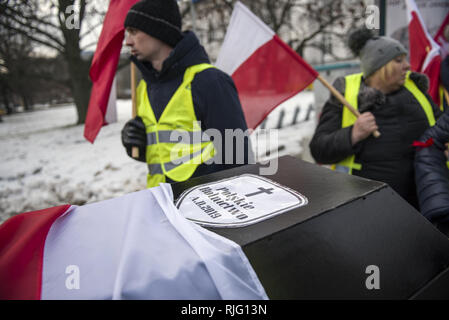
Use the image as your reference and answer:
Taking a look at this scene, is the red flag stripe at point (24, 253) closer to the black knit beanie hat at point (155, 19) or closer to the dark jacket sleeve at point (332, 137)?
the black knit beanie hat at point (155, 19)

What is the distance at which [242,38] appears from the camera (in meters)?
2.49

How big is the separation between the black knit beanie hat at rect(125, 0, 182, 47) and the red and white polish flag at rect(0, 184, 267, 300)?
4.75 ft

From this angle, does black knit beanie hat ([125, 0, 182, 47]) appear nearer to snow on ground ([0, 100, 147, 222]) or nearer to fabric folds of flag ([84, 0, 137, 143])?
fabric folds of flag ([84, 0, 137, 143])

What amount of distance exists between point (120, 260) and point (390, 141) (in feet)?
6.08

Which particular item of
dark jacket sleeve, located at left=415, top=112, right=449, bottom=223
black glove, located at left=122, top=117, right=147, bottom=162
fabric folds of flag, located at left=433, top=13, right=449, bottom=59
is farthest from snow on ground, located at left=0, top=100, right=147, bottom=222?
fabric folds of flag, located at left=433, top=13, right=449, bottom=59

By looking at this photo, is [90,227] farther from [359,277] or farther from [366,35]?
[366,35]

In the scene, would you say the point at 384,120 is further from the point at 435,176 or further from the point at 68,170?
the point at 68,170

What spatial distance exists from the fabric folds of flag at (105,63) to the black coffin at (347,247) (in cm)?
163

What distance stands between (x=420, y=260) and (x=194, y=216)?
65 cm

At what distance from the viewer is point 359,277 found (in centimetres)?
73

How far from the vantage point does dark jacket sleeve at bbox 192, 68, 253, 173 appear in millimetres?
1732

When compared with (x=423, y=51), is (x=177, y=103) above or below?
below

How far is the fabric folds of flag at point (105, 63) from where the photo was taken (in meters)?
2.21

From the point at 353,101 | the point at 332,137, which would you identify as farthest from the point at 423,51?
the point at 332,137
